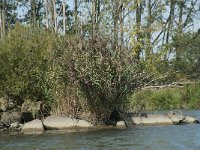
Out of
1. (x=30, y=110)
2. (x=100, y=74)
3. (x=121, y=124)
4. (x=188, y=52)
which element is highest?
(x=188, y=52)

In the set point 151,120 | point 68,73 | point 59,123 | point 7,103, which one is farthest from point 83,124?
point 7,103

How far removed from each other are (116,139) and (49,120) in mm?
5053

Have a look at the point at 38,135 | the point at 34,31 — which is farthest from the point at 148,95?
the point at 38,135

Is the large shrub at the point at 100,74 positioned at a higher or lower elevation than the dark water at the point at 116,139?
higher

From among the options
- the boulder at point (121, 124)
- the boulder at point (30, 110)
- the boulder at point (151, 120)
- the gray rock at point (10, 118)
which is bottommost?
the boulder at point (121, 124)

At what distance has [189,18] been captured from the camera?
54.9 metres

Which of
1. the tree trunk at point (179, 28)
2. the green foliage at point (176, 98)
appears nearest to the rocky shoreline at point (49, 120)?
the green foliage at point (176, 98)

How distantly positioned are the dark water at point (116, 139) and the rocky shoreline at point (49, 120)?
113 centimetres

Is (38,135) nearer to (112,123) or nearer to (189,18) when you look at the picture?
(112,123)

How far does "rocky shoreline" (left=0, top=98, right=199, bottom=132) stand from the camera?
2364 centimetres

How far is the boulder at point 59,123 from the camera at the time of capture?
23.6 m

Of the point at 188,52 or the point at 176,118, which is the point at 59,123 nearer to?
the point at 176,118

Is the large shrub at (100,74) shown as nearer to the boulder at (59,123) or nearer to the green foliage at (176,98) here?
the boulder at (59,123)

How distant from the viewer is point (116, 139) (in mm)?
19672
